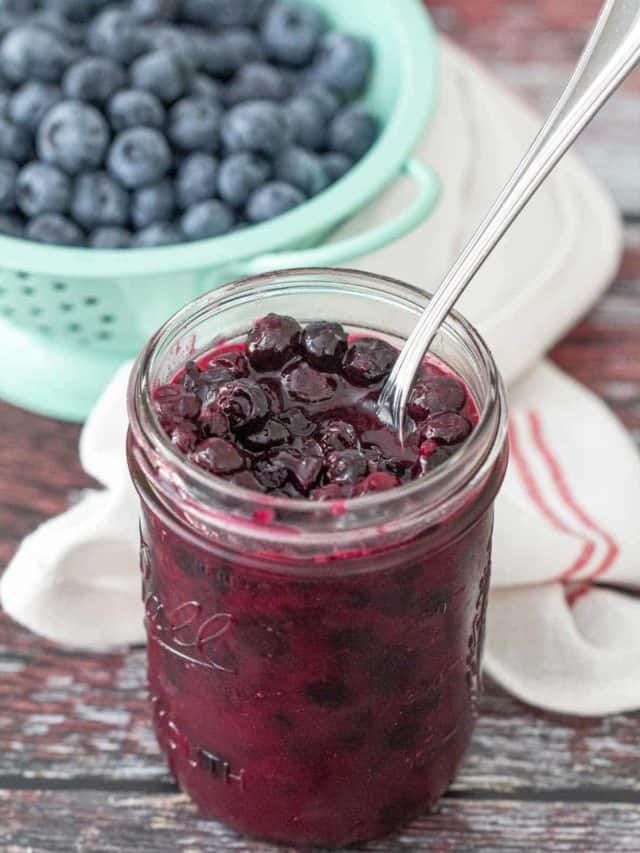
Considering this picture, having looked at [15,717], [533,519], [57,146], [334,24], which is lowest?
[15,717]

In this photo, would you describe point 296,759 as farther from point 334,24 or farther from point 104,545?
point 334,24

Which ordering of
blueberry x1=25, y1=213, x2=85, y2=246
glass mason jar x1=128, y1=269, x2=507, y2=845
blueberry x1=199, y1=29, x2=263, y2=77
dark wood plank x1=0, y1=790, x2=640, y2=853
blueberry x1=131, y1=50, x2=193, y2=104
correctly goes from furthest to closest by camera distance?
blueberry x1=199, y1=29, x2=263, y2=77
blueberry x1=131, y1=50, x2=193, y2=104
blueberry x1=25, y1=213, x2=85, y2=246
dark wood plank x1=0, y1=790, x2=640, y2=853
glass mason jar x1=128, y1=269, x2=507, y2=845

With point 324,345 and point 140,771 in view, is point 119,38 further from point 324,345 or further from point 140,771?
point 140,771

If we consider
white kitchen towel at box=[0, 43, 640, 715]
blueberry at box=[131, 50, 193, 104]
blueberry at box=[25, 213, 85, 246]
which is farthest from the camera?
blueberry at box=[131, 50, 193, 104]

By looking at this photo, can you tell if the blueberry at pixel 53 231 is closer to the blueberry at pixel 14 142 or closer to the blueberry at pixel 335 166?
the blueberry at pixel 14 142

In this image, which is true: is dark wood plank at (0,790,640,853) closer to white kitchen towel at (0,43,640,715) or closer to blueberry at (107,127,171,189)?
white kitchen towel at (0,43,640,715)

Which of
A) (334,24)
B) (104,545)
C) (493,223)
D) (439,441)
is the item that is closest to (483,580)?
(439,441)

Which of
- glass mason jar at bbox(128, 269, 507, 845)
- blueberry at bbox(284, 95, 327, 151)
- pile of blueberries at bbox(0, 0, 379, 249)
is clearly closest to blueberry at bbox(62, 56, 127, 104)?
pile of blueberries at bbox(0, 0, 379, 249)
